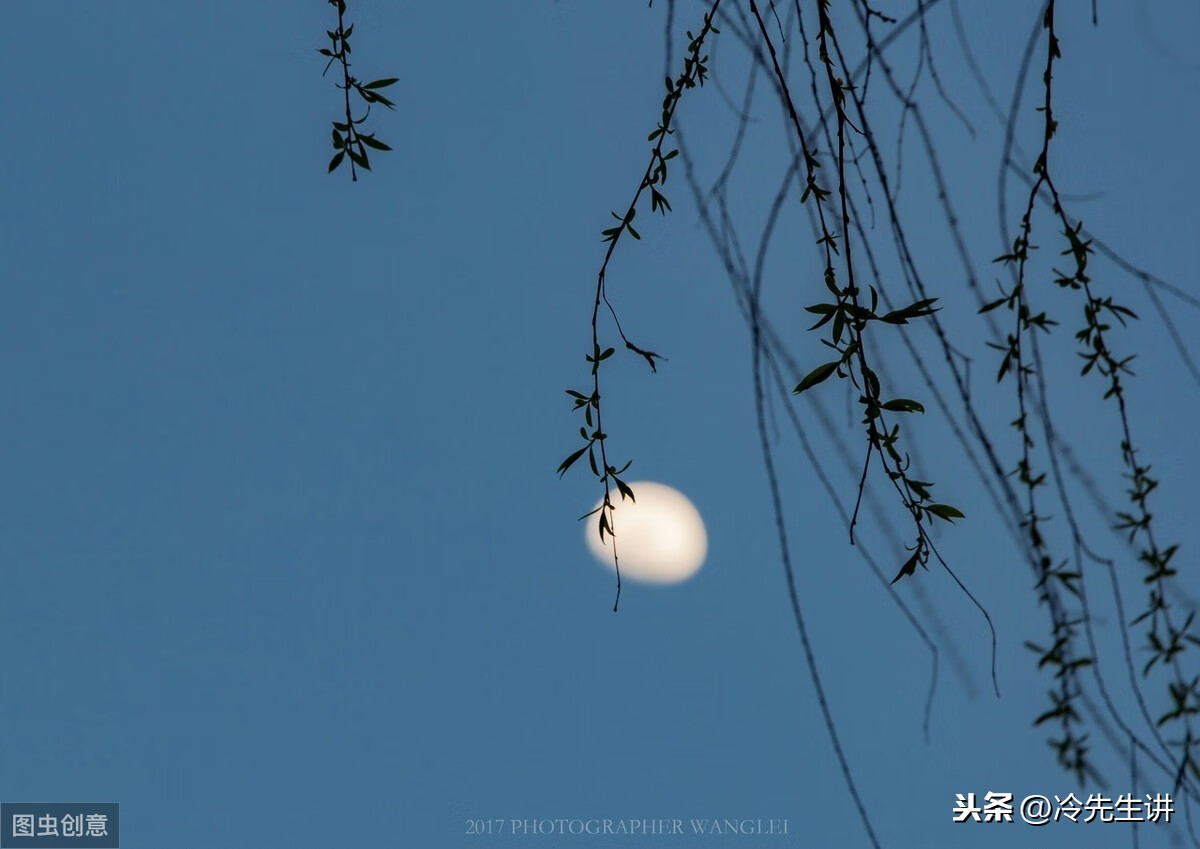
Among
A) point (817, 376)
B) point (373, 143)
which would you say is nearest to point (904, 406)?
point (817, 376)

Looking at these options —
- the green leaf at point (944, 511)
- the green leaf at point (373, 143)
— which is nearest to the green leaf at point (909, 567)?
the green leaf at point (944, 511)

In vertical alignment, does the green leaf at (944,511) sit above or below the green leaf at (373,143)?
below

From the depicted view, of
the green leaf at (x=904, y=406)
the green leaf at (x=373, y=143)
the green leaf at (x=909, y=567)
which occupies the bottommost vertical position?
the green leaf at (x=909, y=567)

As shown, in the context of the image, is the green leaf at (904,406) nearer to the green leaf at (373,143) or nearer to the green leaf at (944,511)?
the green leaf at (944,511)

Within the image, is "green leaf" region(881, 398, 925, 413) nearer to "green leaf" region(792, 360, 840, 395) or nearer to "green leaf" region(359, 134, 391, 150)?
"green leaf" region(792, 360, 840, 395)

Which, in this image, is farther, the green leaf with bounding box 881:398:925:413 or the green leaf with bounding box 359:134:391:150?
the green leaf with bounding box 359:134:391:150

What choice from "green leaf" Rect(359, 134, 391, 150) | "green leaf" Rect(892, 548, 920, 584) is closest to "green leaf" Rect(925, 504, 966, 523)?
"green leaf" Rect(892, 548, 920, 584)

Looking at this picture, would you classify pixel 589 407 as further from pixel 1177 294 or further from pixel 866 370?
pixel 1177 294

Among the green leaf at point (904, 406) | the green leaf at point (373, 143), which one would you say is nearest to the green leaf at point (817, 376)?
the green leaf at point (904, 406)

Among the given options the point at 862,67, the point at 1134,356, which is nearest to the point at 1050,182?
the point at 862,67

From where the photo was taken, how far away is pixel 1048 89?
4.81ft

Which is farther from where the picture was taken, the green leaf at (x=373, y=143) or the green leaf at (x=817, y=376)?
the green leaf at (x=373, y=143)

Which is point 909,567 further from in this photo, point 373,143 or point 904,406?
point 373,143

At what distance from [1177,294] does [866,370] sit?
2.93ft
